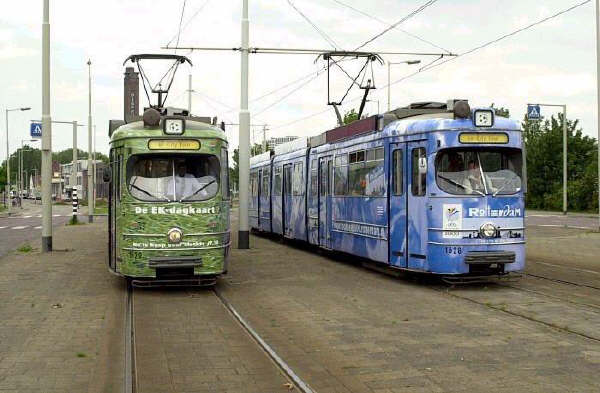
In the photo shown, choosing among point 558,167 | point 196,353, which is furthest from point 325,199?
point 558,167

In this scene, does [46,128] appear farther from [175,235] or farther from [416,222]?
[416,222]

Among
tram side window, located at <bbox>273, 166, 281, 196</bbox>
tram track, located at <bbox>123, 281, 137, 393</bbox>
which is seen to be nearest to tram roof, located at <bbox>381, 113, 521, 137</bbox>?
tram track, located at <bbox>123, 281, 137, 393</bbox>

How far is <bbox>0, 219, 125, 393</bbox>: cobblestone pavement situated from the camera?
6.98 metres

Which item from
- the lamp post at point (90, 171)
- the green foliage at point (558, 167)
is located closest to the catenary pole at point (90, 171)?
the lamp post at point (90, 171)

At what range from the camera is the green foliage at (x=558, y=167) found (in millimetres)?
56812

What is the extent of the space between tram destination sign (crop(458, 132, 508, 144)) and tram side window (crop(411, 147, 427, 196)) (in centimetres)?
70

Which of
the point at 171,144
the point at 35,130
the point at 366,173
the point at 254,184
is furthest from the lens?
the point at 35,130

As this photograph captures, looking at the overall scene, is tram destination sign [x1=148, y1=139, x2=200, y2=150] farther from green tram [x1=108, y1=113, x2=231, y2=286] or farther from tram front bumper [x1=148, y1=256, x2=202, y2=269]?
tram front bumper [x1=148, y1=256, x2=202, y2=269]

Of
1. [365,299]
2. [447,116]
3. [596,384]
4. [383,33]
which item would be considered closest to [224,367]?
[596,384]

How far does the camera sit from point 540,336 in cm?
872

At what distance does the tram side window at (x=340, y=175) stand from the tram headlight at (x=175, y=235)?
5219mm

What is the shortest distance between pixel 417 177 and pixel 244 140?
32.4 feet

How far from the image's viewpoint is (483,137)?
12938 millimetres

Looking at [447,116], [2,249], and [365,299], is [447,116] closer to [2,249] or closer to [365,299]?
[365,299]
